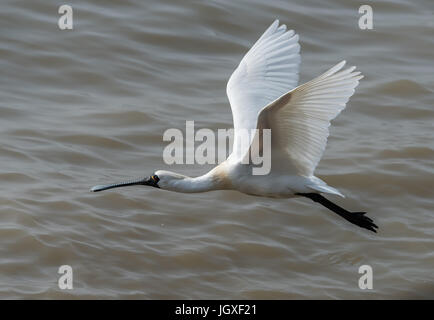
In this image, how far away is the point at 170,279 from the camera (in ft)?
27.5

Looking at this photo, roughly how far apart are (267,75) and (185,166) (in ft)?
7.67

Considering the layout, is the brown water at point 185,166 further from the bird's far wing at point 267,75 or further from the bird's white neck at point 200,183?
the bird's far wing at point 267,75

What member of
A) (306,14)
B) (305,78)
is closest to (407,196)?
(305,78)

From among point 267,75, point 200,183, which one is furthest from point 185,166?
point 200,183

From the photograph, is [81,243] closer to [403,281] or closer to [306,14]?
[403,281]

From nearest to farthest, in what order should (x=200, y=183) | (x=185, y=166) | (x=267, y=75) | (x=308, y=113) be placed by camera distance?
1. (x=308, y=113)
2. (x=200, y=183)
3. (x=267, y=75)
4. (x=185, y=166)

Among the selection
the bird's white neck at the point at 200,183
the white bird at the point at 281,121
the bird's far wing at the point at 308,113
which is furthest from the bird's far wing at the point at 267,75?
the bird's far wing at the point at 308,113

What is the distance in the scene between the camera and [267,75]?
810 centimetres

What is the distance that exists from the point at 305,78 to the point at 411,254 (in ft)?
11.1

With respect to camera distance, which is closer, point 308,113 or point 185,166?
point 308,113
